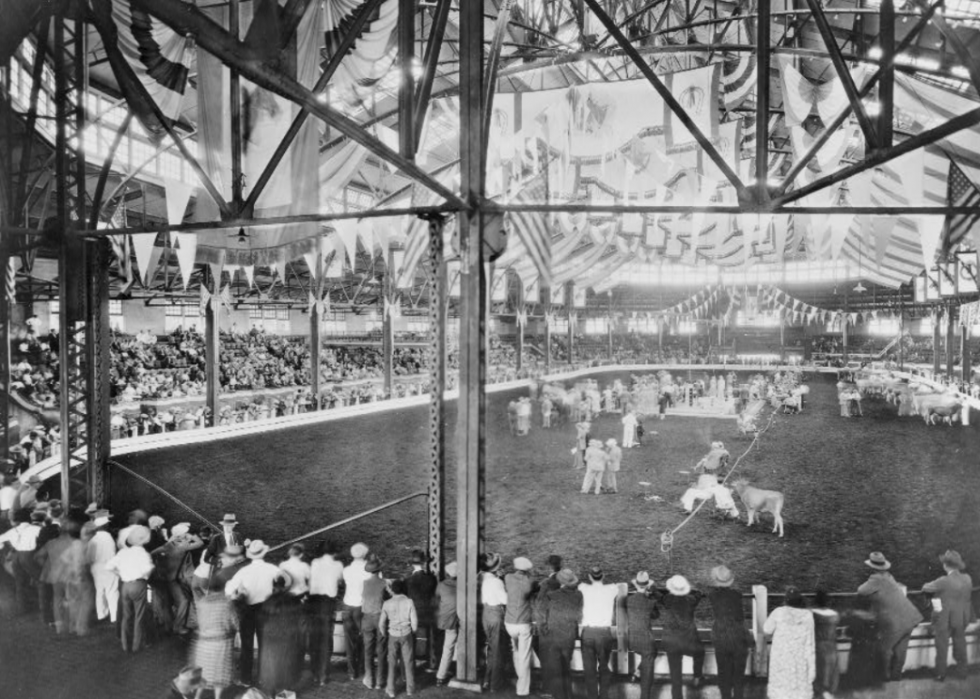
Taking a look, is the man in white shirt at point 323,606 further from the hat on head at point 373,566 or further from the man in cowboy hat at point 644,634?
the man in cowboy hat at point 644,634

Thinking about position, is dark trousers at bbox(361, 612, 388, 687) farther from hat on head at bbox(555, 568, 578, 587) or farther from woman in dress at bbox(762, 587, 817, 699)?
A: woman in dress at bbox(762, 587, 817, 699)

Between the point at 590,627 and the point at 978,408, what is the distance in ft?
83.3

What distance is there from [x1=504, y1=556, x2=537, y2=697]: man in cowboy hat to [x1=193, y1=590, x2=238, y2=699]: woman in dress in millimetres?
2673

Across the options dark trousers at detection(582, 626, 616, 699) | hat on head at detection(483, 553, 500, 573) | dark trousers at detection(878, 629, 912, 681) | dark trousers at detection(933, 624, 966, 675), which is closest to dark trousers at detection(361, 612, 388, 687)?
hat on head at detection(483, 553, 500, 573)

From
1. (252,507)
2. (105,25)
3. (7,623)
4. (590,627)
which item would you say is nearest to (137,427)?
(252,507)

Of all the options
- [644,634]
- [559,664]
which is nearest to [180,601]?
[559,664]

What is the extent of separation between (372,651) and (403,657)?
0.37m

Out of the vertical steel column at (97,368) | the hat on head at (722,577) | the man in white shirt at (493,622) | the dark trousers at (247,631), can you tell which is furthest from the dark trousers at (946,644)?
the vertical steel column at (97,368)

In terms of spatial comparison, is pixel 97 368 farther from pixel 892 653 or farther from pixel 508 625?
pixel 892 653

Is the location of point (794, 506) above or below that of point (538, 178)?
below

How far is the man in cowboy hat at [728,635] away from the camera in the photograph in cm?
600

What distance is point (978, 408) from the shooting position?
80.0ft

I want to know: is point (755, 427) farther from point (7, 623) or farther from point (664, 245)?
point (7, 623)

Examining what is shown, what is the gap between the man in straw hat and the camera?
680 centimetres
